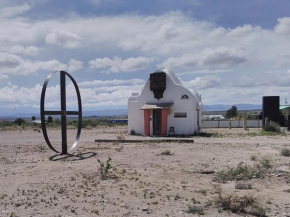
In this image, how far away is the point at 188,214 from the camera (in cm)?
642

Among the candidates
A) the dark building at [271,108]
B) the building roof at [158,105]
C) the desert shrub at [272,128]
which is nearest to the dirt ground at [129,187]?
the building roof at [158,105]

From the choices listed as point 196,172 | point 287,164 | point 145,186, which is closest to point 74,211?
point 145,186

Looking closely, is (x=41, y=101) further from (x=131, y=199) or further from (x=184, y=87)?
(x=184, y=87)

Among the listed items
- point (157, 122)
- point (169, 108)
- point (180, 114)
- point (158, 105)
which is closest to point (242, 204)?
point (169, 108)

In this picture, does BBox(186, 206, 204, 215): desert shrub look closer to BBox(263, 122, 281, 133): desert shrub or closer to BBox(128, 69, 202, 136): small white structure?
BBox(128, 69, 202, 136): small white structure

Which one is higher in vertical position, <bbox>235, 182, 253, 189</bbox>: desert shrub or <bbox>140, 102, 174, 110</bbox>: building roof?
<bbox>140, 102, 174, 110</bbox>: building roof

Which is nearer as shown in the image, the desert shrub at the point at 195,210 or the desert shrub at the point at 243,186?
the desert shrub at the point at 195,210

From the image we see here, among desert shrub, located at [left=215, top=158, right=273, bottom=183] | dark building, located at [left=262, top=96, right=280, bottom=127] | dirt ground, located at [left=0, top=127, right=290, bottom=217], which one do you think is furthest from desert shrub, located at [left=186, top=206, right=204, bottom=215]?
dark building, located at [left=262, top=96, right=280, bottom=127]

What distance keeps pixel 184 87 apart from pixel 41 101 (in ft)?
55.4

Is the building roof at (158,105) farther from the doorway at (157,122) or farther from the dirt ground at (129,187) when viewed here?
the dirt ground at (129,187)

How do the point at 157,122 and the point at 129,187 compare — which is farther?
the point at 157,122

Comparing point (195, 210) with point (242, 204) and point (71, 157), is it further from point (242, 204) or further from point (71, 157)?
point (71, 157)

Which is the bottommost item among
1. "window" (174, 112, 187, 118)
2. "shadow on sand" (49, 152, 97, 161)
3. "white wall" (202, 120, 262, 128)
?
"shadow on sand" (49, 152, 97, 161)

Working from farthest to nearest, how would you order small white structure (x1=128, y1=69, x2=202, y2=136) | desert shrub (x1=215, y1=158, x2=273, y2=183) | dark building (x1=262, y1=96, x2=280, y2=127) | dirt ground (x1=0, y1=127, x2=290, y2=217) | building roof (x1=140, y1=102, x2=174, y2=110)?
1. dark building (x1=262, y1=96, x2=280, y2=127)
2. small white structure (x1=128, y1=69, x2=202, y2=136)
3. building roof (x1=140, y1=102, x2=174, y2=110)
4. desert shrub (x1=215, y1=158, x2=273, y2=183)
5. dirt ground (x1=0, y1=127, x2=290, y2=217)
